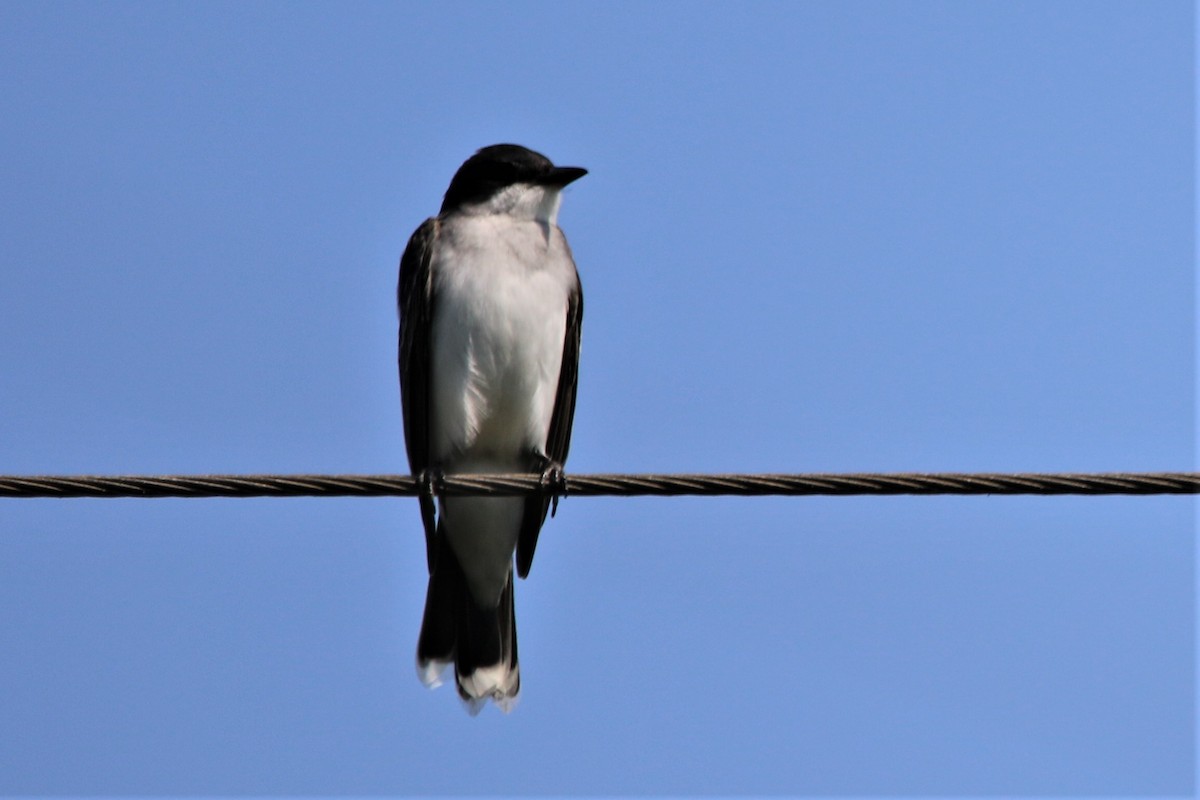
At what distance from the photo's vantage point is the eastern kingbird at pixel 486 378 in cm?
818

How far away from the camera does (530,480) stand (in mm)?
6266

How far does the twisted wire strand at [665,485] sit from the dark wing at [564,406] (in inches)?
110

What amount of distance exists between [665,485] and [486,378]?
2814mm

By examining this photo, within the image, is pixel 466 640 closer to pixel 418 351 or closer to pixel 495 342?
pixel 418 351

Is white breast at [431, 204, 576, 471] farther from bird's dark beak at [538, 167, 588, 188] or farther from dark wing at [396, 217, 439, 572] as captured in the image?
bird's dark beak at [538, 167, 588, 188]

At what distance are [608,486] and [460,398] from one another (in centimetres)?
267

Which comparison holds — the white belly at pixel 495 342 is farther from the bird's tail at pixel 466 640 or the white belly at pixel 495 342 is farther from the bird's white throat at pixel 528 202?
the bird's tail at pixel 466 640

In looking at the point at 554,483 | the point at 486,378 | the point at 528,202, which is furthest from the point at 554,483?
the point at 528,202

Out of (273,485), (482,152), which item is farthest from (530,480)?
(482,152)

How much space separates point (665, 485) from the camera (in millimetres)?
5496

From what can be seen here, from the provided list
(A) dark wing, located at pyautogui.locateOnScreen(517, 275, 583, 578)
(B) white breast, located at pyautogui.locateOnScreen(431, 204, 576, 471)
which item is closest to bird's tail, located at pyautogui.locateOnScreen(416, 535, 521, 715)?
(A) dark wing, located at pyautogui.locateOnScreen(517, 275, 583, 578)

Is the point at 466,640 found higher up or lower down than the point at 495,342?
lower down

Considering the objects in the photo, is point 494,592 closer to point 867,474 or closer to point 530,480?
point 530,480

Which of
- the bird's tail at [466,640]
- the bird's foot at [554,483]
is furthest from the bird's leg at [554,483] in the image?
the bird's tail at [466,640]
